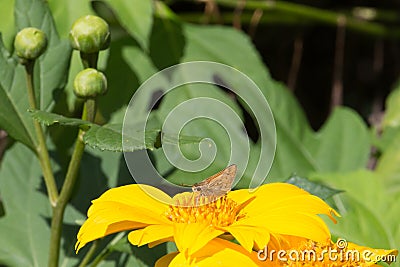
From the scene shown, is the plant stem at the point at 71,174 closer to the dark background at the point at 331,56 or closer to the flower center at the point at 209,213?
the flower center at the point at 209,213

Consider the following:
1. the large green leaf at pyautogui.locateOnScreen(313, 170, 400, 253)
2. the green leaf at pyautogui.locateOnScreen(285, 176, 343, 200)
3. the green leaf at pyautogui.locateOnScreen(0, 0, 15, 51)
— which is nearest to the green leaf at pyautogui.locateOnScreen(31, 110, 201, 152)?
the green leaf at pyautogui.locateOnScreen(285, 176, 343, 200)

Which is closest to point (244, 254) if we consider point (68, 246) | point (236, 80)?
point (68, 246)

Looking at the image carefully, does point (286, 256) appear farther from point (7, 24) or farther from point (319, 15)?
point (319, 15)

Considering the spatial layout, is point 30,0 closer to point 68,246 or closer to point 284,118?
point 68,246

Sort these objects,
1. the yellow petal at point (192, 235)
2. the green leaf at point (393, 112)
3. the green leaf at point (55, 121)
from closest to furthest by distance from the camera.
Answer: the yellow petal at point (192, 235) < the green leaf at point (55, 121) < the green leaf at point (393, 112)

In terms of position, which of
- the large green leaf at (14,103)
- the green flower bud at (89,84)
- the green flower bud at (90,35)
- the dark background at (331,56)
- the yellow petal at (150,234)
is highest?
the green flower bud at (90,35)

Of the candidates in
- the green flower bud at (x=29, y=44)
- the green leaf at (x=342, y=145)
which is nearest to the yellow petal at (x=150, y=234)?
the green flower bud at (x=29, y=44)

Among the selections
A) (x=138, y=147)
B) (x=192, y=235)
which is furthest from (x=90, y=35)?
(x=192, y=235)

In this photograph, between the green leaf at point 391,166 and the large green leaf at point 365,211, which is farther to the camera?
the green leaf at point 391,166
